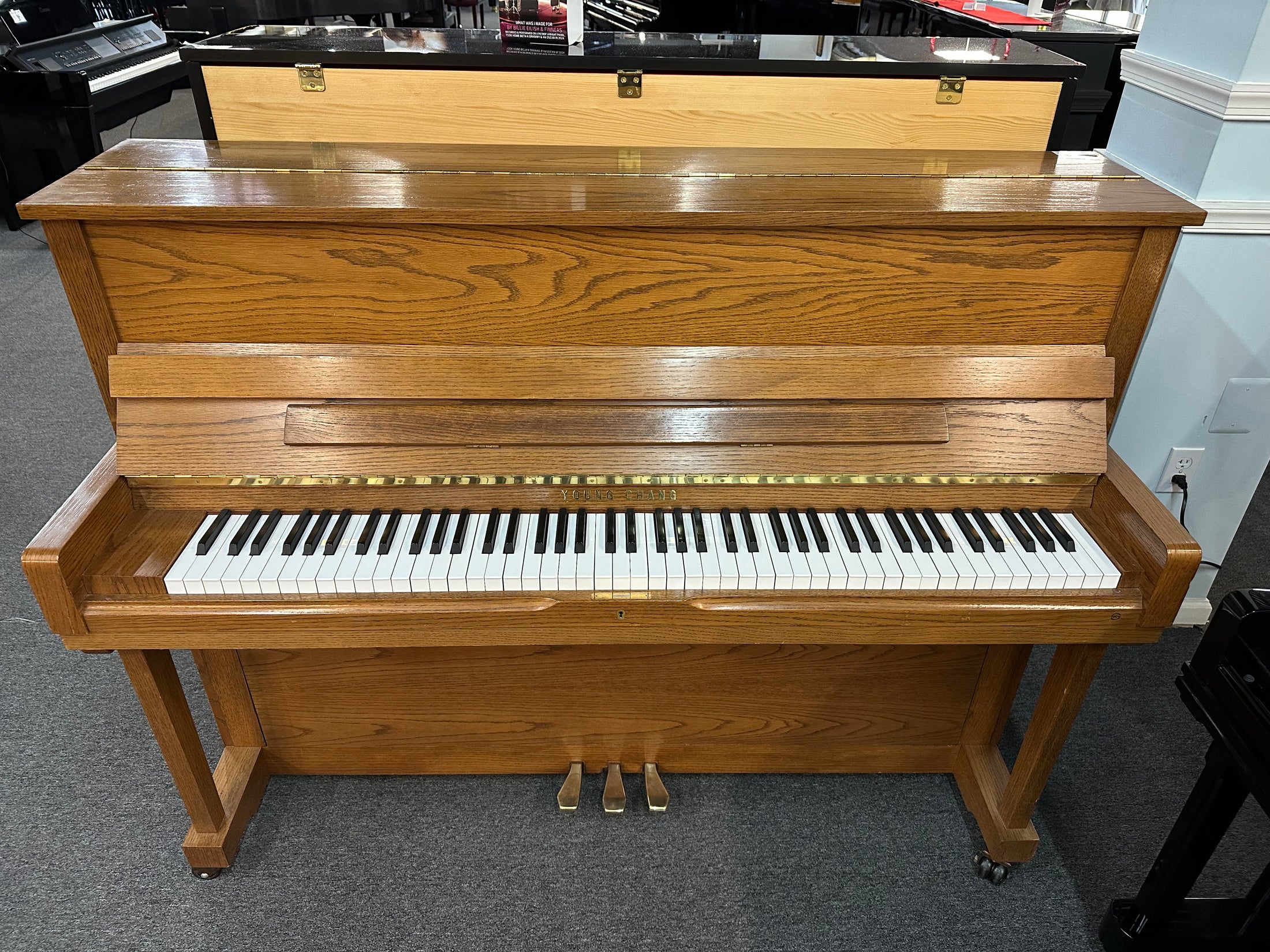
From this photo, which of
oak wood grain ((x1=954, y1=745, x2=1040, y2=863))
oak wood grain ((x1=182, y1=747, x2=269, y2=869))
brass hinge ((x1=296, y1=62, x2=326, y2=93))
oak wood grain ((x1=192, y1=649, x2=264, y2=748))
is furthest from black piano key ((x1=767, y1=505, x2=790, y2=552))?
brass hinge ((x1=296, y1=62, x2=326, y2=93))

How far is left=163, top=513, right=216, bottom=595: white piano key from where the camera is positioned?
53.1 inches

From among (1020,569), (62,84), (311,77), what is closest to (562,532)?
(1020,569)

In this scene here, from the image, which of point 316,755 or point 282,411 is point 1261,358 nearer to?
point 282,411

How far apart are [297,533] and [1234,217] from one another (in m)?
2.02

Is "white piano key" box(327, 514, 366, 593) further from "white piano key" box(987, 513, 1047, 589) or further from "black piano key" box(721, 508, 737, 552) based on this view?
"white piano key" box(987, 513, 1047, 589)

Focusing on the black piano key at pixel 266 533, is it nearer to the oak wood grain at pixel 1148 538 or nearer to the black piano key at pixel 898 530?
the black piano key at pixel 898 530

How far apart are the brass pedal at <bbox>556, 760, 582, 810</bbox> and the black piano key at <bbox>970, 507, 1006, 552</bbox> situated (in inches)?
38.6

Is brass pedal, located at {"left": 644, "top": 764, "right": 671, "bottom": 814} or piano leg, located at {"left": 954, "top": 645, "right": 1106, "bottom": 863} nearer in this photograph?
piano leg, located at {"left": 954, "top": 645, "right": 1106, "bottom": 863}

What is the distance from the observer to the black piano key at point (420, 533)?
143 centimetres

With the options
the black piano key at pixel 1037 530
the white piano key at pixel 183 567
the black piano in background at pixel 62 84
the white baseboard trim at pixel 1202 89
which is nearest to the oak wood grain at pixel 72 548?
the white piano key at pixel 183 567

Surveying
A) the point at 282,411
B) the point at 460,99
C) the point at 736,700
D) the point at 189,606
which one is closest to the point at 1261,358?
the point at 736,700

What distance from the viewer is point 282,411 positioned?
146 cm

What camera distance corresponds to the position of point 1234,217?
6.31 feet

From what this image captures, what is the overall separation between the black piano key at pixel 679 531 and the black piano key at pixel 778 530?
0.15 meters
